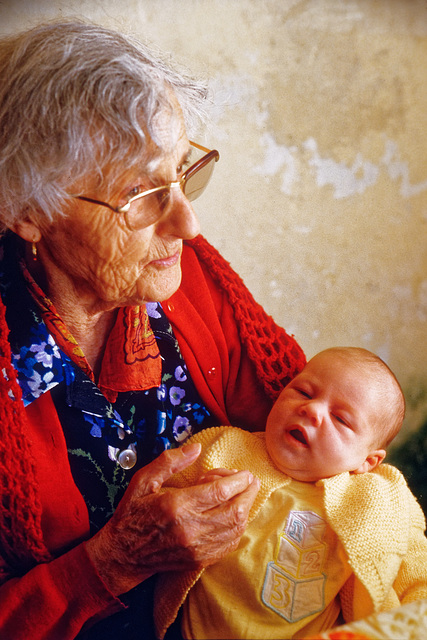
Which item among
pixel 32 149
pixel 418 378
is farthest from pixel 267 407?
pixel 418 378

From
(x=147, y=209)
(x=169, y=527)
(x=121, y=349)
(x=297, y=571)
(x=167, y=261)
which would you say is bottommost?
(x=297, y=571)

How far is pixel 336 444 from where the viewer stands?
4.56 feet

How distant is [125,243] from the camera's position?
134cm

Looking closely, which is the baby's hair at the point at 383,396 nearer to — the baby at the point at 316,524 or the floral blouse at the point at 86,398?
the baby at the point at 316,524

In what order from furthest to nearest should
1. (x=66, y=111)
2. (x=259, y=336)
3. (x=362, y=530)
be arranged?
(x=259, y=336), (x=362, y=530), (x=66, y=111)

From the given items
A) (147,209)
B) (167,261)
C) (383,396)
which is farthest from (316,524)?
(147,209)

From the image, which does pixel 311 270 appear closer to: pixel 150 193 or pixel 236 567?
pixel 150 193

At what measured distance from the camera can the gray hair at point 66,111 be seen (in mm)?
1201

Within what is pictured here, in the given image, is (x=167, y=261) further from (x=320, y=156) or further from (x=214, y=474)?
(x=320, y=156)

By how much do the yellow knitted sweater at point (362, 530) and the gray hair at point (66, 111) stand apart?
31.6 inches

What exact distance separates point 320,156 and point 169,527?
169 centimetres

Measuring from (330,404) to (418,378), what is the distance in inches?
56.5

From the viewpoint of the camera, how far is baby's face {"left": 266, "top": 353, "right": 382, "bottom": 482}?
1.39m

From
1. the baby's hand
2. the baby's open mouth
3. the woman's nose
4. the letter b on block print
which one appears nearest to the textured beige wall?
the woman's nose
